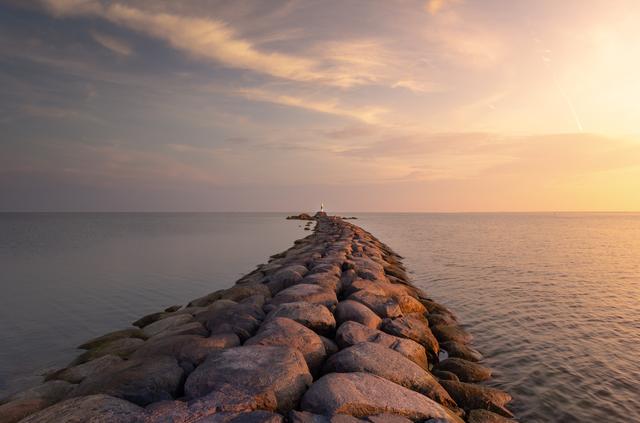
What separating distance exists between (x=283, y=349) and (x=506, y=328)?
7925mm

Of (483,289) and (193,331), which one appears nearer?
(193,331)

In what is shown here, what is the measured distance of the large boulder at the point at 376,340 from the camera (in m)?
6.16

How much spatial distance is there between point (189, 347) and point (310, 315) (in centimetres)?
215

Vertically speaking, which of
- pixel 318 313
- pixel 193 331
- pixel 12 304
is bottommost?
pixel 12 304

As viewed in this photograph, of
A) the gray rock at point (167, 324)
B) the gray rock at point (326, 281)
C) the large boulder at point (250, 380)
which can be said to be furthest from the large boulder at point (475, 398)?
the gray rock at point (167, 324)

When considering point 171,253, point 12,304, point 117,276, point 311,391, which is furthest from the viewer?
point 171,253

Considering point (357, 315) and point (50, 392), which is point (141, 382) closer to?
point (50, 392)

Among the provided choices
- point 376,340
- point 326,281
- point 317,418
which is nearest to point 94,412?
point 317,418

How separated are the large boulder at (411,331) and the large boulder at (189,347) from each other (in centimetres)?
299

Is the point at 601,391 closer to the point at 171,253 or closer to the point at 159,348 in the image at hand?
the point at 159,348

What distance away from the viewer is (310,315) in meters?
6.81

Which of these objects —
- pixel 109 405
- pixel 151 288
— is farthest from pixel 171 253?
pixel 109 405

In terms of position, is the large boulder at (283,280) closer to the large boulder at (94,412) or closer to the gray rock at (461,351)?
the gray rock at (461,351)

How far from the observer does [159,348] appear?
Answer: 596 cm
